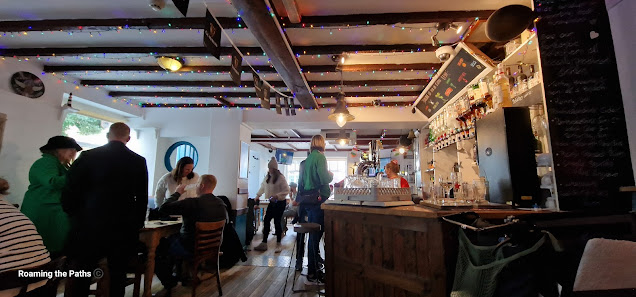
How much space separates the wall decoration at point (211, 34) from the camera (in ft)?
8.44

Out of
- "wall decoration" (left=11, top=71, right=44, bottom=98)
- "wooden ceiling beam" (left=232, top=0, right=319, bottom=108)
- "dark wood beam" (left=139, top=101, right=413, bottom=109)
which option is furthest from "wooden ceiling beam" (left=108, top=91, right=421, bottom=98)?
"wall decoration" (left=11, top=71, right=44, bottom=98)

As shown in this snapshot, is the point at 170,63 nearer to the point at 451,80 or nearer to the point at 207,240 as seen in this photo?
the point at 207,240

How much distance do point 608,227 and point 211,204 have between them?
132 inches

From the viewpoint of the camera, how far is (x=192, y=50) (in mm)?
3654

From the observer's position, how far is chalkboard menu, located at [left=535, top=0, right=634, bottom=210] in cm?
180

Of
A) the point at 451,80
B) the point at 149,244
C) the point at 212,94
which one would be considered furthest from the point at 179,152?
the point at 451,80

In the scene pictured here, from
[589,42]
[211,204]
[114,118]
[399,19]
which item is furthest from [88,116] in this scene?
[589,42]

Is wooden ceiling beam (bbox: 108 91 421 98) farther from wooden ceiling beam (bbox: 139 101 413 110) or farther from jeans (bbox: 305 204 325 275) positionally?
jeans (bbox: 305 204 325 275)

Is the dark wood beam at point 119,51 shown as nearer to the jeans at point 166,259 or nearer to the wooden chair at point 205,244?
the wooden chair at point 205,244

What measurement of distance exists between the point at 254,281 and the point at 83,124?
17.4 ft

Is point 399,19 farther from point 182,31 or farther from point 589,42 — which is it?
point 182,31

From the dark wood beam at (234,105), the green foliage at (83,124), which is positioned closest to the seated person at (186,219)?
the dark wood beam at (234,105)

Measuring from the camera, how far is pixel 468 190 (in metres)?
2.11

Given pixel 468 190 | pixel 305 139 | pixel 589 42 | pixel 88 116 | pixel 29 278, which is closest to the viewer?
pixel 29 278
